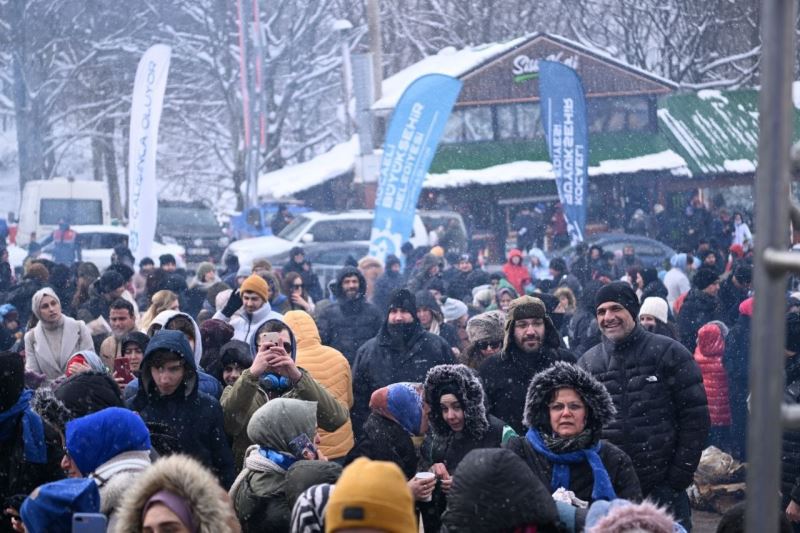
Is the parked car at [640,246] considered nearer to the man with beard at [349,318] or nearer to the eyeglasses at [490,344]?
the man with beard at [349,318]

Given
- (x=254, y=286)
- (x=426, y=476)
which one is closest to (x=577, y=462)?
(x=426, y=476)

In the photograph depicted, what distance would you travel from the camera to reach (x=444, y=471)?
16.5ft

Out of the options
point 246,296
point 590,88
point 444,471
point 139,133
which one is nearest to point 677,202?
point 590,88

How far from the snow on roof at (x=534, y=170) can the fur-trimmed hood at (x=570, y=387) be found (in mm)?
27650

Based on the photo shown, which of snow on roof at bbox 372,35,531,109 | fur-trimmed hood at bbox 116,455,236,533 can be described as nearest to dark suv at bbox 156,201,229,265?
snow on roof at bbox 372,35,531,109

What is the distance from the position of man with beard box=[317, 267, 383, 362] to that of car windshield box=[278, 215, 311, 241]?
14.8 metres

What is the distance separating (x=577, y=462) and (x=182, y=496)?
1.67 meters

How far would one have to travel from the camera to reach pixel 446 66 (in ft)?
114

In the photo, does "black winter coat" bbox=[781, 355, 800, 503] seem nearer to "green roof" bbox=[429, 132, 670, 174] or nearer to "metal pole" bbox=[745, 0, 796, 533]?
"metal pole" bbox=[745, 0, 796, 533]

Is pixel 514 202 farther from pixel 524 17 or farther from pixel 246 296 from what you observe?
pixel 246 296

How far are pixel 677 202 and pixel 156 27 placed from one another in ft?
53.3

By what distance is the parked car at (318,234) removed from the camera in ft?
79.5

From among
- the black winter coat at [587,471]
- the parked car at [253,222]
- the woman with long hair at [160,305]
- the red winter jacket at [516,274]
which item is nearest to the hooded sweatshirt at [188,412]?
the black winter coat at [587,471]

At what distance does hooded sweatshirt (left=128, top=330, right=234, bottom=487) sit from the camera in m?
5.55
